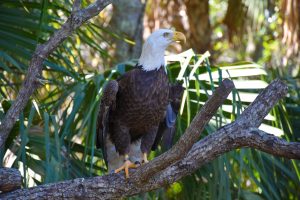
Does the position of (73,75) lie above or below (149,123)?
above

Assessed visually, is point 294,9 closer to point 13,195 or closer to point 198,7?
point 198,7

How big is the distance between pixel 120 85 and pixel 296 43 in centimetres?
309

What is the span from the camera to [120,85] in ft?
14.4

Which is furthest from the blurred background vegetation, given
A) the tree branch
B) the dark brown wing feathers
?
the tree branch

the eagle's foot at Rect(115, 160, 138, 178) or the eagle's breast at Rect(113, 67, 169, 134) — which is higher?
the eagle's breast at Rect(113, 67, 169, 134)

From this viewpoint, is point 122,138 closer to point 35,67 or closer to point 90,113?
point 90,113

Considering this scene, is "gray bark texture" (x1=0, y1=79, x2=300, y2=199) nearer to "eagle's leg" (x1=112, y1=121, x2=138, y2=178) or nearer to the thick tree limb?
the thick tree limb

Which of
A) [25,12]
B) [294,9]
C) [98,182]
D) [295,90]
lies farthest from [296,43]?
[98,182]

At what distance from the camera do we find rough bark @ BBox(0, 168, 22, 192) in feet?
10.8

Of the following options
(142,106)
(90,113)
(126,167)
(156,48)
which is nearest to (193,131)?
(126,167)

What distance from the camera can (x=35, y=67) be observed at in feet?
11.2

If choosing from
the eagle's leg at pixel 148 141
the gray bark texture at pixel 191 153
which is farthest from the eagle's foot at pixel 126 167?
the eagle's leg at pixel 148 141

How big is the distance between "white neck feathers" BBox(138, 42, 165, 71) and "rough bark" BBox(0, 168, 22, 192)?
1.35 m

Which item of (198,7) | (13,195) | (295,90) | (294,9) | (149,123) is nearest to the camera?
(13,195)
